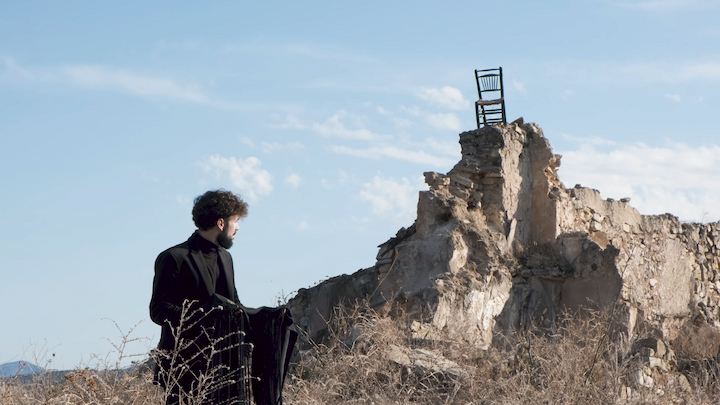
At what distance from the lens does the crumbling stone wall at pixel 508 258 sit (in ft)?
25.9

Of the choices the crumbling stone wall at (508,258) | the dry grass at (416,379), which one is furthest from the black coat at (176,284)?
the crumbling stone wall at (508,258)

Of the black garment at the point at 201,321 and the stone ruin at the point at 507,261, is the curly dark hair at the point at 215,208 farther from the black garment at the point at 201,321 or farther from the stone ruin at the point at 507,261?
the stone ruin at the point at 507,261

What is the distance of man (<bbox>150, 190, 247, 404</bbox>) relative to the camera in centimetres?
376

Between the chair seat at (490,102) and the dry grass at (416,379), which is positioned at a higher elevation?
the chair seat at (490,102)

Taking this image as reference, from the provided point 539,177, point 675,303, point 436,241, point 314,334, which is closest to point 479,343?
point 436,241

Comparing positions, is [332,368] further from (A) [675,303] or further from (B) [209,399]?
(A) [675,303]

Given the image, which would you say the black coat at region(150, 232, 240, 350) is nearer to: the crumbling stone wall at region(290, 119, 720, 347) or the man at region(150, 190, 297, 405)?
the man at region(150, 190, 297, 405)

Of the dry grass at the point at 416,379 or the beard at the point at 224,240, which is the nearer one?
the beard at the point at 224,240

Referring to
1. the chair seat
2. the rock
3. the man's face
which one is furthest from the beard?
the chair seat

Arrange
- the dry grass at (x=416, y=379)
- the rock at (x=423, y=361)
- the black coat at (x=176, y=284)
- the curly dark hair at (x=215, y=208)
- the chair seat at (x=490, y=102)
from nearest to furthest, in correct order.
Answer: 1. the black coat at (x=176, y=284)
2. the curly dark hair at (x=215, y=208)
3. the dry grass at (x=416, y=379)
4. the rock at (x=423, y=361)
5. the chair seat at (x=490, y=102)

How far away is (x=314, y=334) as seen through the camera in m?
8.44

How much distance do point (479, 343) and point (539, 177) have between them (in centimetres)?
262

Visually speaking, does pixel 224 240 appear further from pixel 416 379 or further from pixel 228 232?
pixel 416 379

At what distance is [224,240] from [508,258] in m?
5.08
